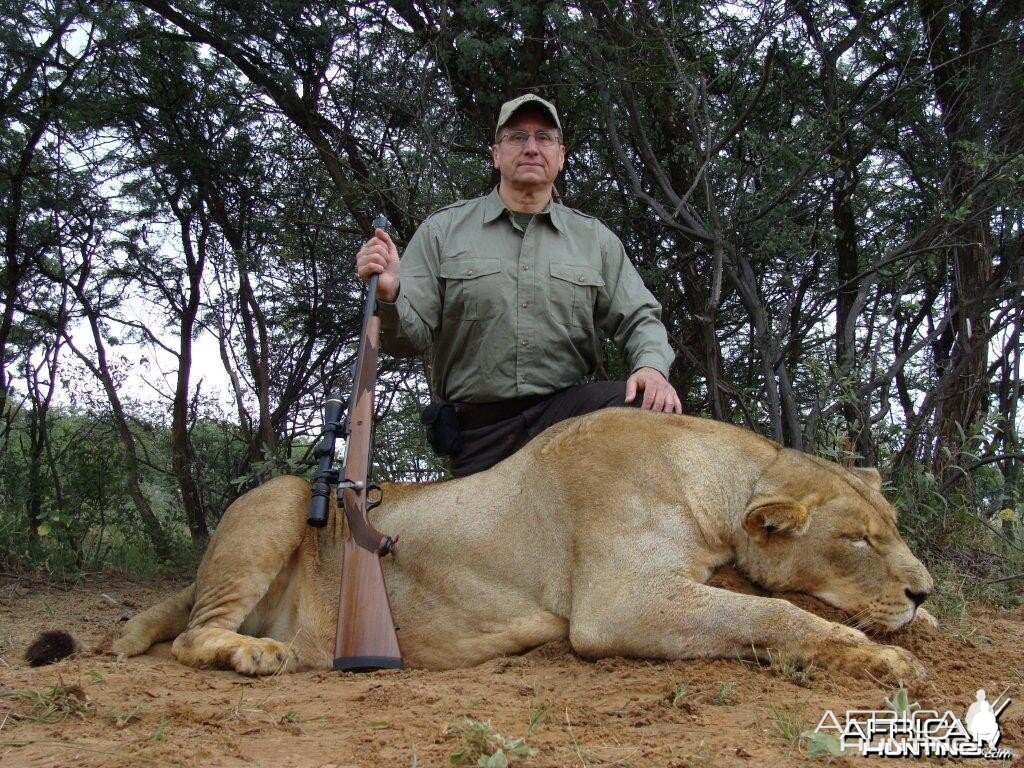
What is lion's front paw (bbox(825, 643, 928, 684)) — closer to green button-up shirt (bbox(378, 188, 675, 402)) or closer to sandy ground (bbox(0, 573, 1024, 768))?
sandy ground (bbox(0, 573, 1024, 768))

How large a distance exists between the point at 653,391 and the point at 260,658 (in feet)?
6.58

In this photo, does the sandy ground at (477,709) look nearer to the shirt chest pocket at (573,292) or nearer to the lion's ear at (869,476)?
the lion's ear at (869,476)

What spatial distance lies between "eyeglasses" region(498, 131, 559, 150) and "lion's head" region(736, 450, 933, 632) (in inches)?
91.4

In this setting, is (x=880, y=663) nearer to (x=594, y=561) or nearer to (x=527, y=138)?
(x=594, y=561)

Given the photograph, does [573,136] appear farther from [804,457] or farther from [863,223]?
[804,457]

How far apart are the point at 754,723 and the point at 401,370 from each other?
559 centimetres

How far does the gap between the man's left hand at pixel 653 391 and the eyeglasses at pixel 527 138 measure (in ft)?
4.53

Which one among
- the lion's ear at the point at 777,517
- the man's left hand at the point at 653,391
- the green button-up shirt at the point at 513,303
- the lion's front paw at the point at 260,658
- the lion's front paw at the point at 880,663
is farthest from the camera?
the green button-up shirt at the point at 513,303

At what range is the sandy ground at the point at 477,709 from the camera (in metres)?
2.39

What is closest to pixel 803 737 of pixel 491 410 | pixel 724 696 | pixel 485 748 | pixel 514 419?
pixel 724 696

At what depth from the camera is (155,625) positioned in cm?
430

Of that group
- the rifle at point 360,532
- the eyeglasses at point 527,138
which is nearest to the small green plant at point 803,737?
the rifle at point 360,532

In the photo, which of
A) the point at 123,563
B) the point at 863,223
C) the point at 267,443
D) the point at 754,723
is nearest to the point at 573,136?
the point at 863,223

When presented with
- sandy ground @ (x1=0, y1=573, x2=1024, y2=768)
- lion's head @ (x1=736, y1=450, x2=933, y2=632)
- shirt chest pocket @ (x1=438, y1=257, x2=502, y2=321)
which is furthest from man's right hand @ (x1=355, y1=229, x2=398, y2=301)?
lion's head @ (x1=736, y1=450, x2=933, y2=632)
